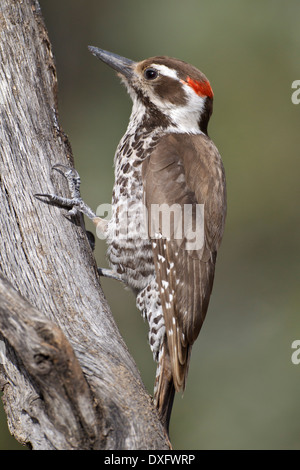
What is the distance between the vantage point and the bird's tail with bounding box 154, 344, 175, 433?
10.7 ft

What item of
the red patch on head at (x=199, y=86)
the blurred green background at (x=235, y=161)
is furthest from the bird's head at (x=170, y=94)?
the blurred green background at (x=235, y=161)

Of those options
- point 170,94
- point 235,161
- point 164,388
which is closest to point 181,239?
point 164,388

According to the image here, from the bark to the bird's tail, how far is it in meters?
0.61

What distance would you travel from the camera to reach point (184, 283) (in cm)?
343

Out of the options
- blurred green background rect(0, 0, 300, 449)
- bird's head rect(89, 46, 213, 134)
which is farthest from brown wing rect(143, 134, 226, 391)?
blurred green background rect(0, 0, 300, 449)

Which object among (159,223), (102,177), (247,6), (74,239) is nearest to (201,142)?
(159,223)

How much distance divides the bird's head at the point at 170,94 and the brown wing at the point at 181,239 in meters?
0.30

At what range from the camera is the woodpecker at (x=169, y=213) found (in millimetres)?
3404

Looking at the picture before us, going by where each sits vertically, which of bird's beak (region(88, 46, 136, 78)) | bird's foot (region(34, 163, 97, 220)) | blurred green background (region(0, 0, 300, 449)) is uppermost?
bird's beak (region(88, 46, 136, 78))

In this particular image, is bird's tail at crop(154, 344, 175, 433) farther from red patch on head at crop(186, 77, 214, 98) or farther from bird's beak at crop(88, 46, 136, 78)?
bird's beak at crop(88, 46, 136, 78)

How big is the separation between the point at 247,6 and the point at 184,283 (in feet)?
14.0

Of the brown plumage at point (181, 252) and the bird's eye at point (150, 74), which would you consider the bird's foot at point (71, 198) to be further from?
the bird's eye at point (150, 74)

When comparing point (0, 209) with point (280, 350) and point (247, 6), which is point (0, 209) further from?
point (247, 6)

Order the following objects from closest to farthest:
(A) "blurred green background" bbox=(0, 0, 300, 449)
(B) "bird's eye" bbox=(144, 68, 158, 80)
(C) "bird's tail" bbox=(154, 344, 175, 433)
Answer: (C) "bird's tail" bbox=(154, 344, 175, 433) → (B) "bird's eye" bbox=(144, 68, 158, 80) → (A) "blurred green background" bbox=(0, 0, 300, 449)
